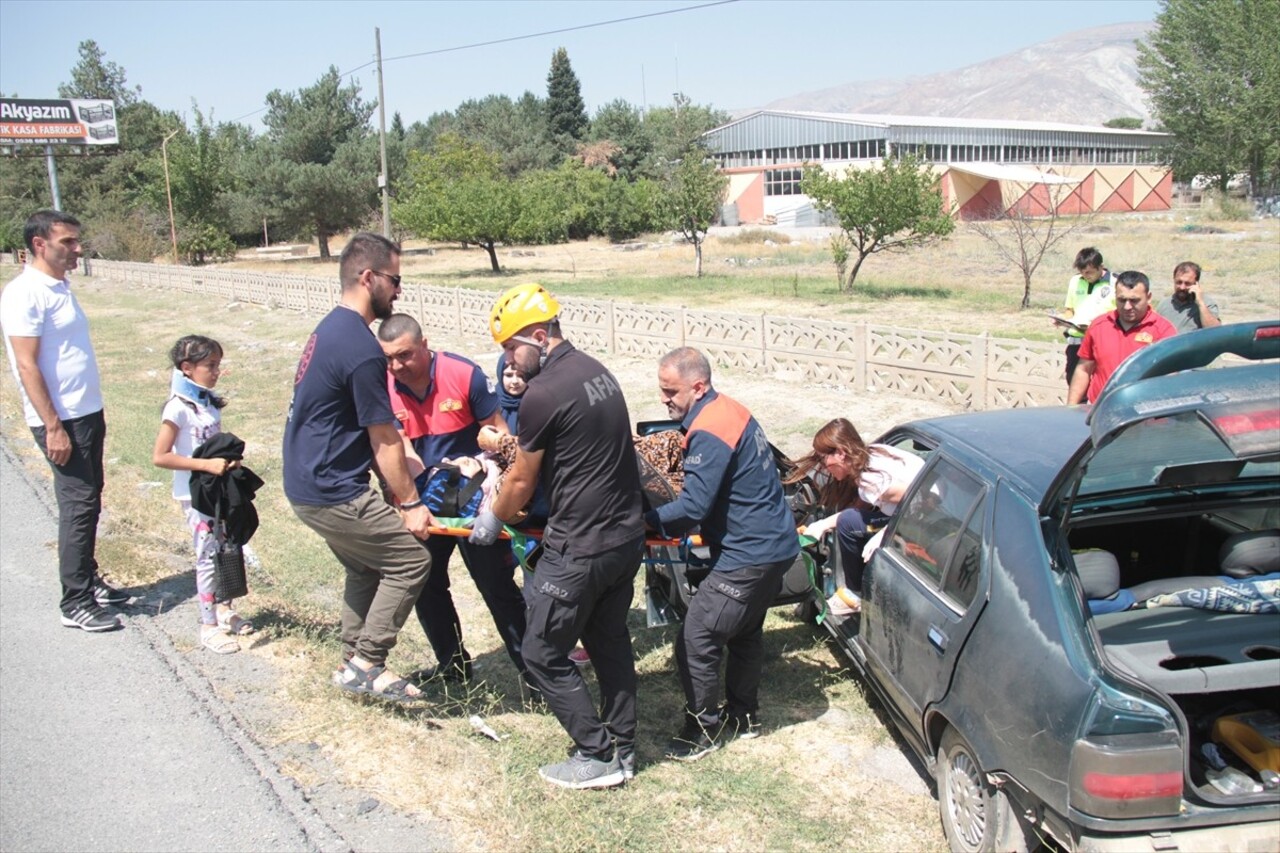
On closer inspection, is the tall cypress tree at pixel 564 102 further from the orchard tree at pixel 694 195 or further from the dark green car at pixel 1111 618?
the dark green car at pixel 1111 618

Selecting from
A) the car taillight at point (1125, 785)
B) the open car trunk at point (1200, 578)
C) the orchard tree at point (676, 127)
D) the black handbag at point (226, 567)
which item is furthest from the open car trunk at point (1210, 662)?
the orchard tree at point (676, 127)

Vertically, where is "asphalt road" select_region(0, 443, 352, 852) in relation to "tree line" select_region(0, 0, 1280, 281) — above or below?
below

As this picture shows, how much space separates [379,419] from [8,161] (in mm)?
73509

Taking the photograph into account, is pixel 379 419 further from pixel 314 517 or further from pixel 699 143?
pixel 699 143

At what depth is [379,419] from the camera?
3.90 m

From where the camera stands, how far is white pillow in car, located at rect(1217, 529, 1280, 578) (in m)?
3.37

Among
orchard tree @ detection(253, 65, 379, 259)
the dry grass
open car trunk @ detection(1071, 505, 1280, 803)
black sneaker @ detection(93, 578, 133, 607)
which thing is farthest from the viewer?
orchard tree @ detection(253, 65, 379, 259)

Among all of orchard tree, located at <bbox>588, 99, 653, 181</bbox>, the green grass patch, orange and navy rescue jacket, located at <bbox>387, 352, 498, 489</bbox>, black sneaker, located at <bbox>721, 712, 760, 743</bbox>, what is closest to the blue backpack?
orange and navy rescue jacket, located at <bbox>387, 352, 498, 489</bbox>

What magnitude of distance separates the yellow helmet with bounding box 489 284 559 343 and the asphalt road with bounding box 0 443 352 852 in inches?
76.3

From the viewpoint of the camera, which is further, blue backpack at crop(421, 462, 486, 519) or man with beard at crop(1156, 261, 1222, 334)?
man with beard at crop(1156, 261, 1222, 334)

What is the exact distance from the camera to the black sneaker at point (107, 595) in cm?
561

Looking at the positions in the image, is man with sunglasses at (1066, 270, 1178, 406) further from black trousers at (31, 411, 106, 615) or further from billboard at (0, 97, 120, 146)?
billboard at (0, 97, 120, 146)

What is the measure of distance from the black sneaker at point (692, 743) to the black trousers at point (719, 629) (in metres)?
0.04

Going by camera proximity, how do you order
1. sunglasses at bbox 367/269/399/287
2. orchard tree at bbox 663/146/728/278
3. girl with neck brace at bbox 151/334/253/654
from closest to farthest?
sunglasses at bbox 367/269/399/287
girl with neck brace at bbox 151/334/253/654
orchard tree at bbox 663/146/728/278
